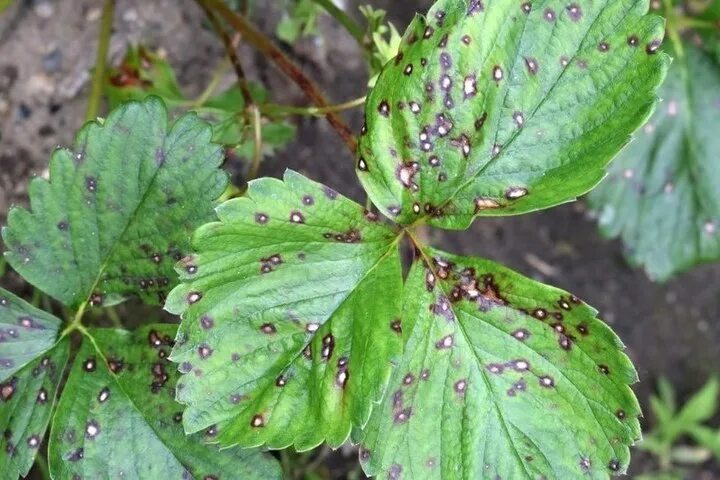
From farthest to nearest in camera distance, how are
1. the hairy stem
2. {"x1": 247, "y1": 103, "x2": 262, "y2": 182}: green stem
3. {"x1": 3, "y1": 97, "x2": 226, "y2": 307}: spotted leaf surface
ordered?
{"x1": 247, "y1": 103, "x2": 262, "y2": 182}: green stem
the hairy stem
{"x1": 3, "y1": 97, "x2": 226, "y2": 307}: spotted leaf surface

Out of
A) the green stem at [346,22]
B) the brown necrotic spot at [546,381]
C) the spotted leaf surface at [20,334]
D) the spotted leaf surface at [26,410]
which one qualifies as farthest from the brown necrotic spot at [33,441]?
the green stem at [346,22]

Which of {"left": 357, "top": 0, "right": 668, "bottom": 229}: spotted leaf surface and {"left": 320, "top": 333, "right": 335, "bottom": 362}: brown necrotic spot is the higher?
{"left": 357, "top": 0, "right": 668, "bottom": 229}: spotted leaf surface

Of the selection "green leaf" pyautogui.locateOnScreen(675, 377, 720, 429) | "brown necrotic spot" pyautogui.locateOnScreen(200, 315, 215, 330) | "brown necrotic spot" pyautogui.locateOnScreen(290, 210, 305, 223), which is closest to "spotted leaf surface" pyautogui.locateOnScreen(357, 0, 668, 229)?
"brown necrotic spot" pyautogui.locateOnScreen(290, 210, 305, 223)

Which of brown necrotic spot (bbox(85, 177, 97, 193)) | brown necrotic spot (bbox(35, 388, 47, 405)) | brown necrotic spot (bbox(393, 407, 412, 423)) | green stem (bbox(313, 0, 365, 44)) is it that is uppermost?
green stem (bbox(313, 0, 365, 44))

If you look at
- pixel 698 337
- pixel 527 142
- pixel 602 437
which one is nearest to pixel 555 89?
pixel 527 142

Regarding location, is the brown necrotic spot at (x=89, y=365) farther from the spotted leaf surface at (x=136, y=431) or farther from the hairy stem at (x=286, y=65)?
the hairy stem at (x=286, y=65)

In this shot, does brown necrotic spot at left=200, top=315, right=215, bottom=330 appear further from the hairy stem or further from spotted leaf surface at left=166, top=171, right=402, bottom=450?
the hairy stem
